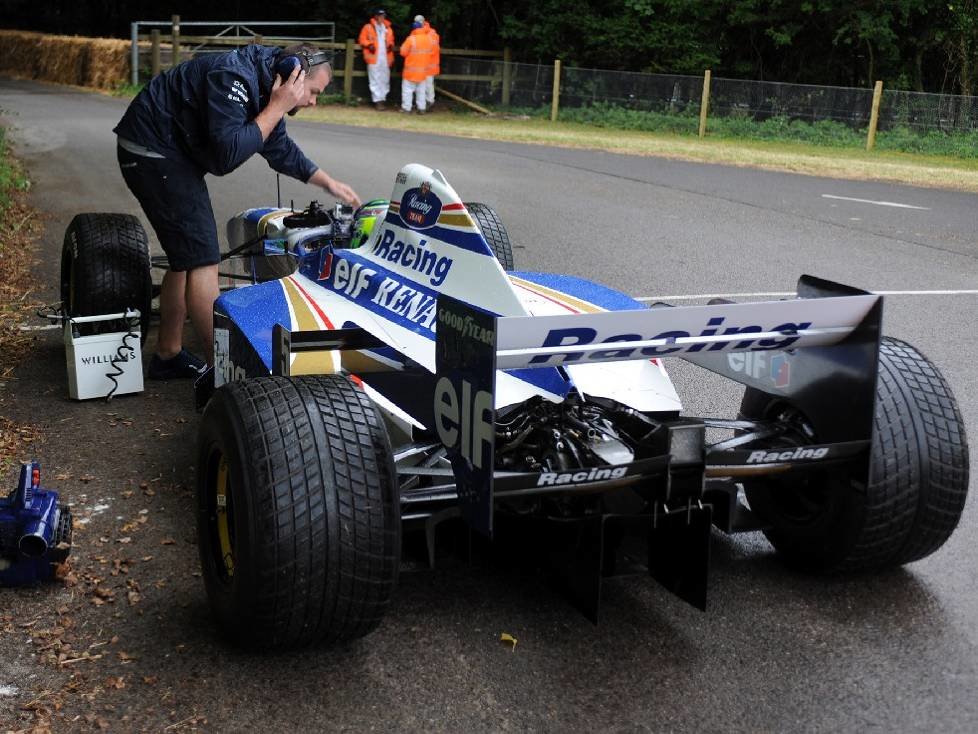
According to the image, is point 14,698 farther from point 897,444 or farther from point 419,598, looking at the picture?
point 897,444

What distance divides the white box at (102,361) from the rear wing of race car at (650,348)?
3.12 metres

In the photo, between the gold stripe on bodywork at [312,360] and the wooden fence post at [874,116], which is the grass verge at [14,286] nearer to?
the gold stripe on bodywork at [312,360]

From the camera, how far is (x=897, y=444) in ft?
13.0

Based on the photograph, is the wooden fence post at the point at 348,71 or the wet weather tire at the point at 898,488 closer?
the wet weather tire at the point at 898,488

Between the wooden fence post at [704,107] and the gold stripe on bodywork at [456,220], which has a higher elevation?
the gold stripe on bodywork at [456,220]

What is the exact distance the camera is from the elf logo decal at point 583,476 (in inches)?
139

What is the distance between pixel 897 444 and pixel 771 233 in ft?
27.9

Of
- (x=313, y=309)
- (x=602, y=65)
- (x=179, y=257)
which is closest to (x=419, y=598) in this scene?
(x=313, y=309)

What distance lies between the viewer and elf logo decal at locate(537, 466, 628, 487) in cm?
354

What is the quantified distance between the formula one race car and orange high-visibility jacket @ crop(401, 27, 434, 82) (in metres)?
24.0

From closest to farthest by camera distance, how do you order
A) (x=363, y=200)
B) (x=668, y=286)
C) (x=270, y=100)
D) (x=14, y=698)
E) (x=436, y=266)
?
(x=14, y=698) < (x=436, y=266) < (x=270, y=100) < (x=668, y=286) < (x=363, y=200)

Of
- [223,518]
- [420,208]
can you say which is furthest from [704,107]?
[223,518]

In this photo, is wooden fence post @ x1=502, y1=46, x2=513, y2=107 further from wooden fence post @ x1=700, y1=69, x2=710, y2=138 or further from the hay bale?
the hay bale

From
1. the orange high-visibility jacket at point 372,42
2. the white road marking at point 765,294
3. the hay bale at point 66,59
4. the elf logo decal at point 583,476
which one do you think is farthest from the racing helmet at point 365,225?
the hay bale at point 66,59
